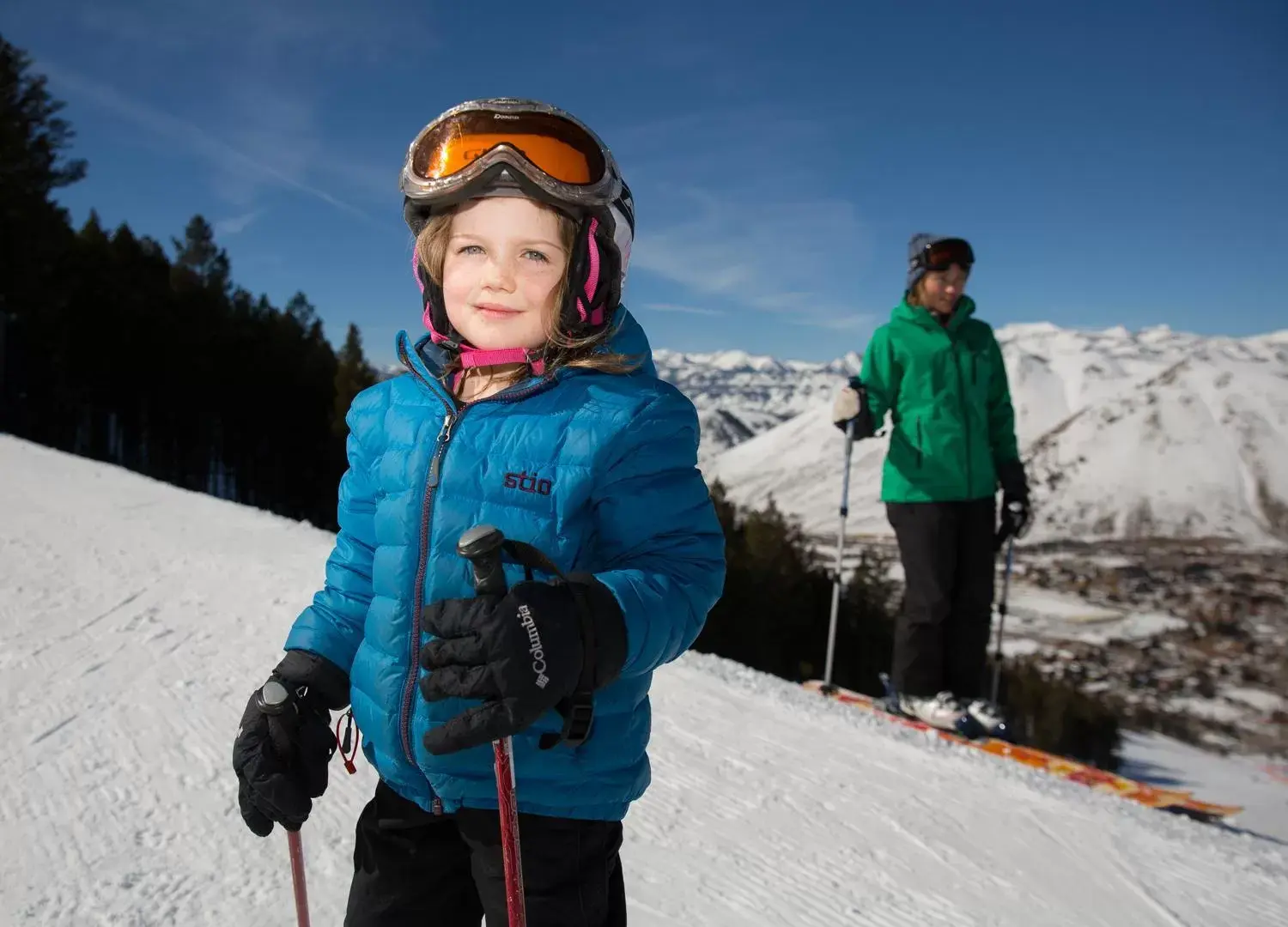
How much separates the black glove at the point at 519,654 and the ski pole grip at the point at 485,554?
0.02 meters

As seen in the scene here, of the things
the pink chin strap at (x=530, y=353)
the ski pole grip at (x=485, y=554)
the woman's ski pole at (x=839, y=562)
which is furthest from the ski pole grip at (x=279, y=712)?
the woman's ski pole at (x=839, y=562)

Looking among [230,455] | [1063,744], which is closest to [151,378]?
[230,455]

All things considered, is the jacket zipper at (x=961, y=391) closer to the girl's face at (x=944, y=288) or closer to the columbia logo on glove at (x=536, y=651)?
the girl's face at (x=944, y=288)

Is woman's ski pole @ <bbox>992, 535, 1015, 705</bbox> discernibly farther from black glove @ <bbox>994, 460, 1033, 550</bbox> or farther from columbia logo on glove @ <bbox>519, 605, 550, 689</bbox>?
columbia logo on glove @ <bbox>519, 605, 550, 689</bbox>

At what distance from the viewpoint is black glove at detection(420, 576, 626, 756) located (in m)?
1.10

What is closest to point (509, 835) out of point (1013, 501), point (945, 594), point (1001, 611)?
point (945, 594)

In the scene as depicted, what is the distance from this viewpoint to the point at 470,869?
4.99 ft

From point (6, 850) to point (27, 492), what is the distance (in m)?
6.46

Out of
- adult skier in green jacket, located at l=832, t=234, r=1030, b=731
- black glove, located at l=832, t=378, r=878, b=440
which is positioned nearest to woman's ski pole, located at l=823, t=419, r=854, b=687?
black glove, located at l=832, t=378, r=878, b=440

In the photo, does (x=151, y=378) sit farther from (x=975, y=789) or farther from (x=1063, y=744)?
(x=1063, y=744)

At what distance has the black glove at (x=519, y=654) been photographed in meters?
1.10

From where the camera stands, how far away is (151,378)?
29.3 m

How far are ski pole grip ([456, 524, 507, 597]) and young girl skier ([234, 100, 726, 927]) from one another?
0.13 m

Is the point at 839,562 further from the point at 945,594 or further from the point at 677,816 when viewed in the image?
the point at 677,816
